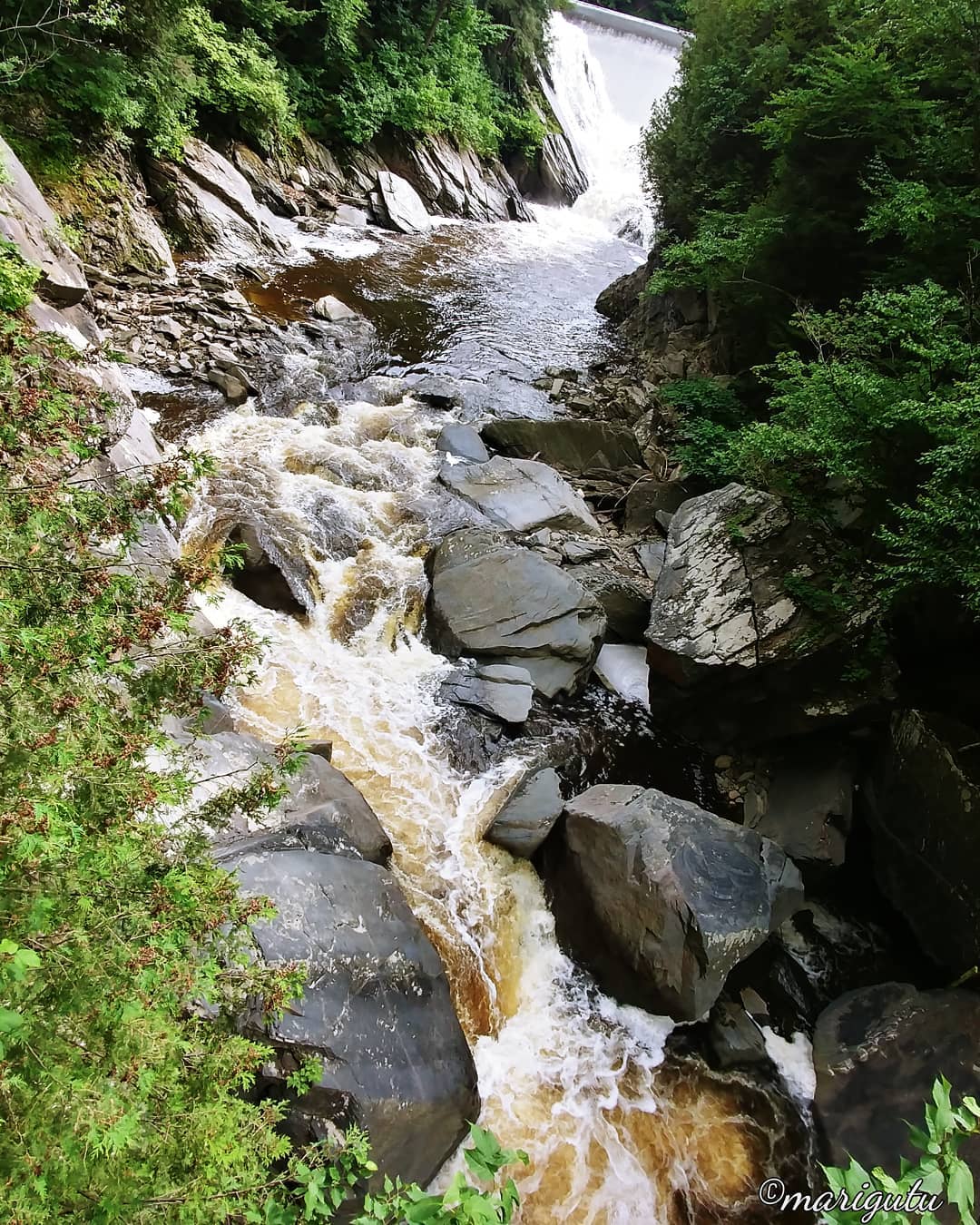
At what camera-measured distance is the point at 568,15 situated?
30.3 m

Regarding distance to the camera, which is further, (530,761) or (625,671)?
(625,671)

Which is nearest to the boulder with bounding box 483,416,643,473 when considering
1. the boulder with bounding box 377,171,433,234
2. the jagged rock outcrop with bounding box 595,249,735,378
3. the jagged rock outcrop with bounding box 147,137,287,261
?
the jagged rock outcrop with bounding box 595,249,735,378

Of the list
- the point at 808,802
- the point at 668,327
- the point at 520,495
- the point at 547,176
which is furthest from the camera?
the point at 547,176

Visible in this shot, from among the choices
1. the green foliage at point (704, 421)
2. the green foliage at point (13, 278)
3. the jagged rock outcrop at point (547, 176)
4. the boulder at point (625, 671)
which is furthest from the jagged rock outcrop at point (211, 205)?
the jagged rock outcrop at point (547, 176)

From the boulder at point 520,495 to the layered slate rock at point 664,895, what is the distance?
4.16m

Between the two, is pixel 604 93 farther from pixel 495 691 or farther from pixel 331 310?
pixel 495 691

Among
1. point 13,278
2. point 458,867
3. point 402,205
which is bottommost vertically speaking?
point 458,867

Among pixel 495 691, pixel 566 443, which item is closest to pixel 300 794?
pixel 495 691

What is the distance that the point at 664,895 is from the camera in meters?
4.57

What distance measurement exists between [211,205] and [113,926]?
14742mm

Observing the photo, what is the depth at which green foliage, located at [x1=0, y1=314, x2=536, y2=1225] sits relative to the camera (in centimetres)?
167

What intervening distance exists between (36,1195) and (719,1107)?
412 centimetres

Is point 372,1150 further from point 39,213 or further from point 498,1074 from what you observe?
point 39,213

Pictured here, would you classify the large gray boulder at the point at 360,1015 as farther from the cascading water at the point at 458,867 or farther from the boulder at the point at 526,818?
the boulder at the point at 526,818
